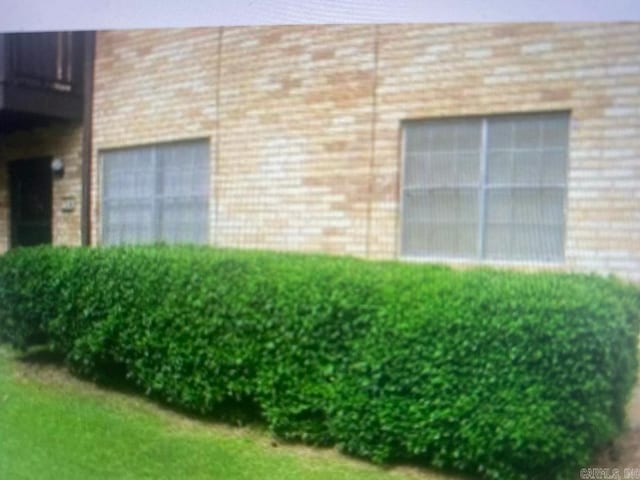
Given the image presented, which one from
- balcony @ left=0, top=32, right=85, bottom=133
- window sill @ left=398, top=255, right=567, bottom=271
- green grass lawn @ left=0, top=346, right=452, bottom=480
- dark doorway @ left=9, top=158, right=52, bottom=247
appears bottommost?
green grass lawn @ left=0, top=346, right=452, bottom=480

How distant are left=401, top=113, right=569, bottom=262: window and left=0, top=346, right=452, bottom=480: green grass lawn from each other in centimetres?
82

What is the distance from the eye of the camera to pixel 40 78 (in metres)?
2.41

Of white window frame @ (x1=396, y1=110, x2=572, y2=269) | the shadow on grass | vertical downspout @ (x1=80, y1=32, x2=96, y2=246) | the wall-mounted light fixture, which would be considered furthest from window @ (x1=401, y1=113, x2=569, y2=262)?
the wall-mounted light fixture

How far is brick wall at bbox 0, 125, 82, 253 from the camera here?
2430 millimetres

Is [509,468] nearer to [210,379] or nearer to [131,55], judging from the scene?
[210,379]

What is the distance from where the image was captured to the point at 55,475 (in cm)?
225

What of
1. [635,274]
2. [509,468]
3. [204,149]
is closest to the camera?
[635,274]

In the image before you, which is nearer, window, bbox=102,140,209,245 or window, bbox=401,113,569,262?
window, bbox=401,113,569,262

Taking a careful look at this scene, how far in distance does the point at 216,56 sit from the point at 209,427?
1.42 meters

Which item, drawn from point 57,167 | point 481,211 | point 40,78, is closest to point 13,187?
point 57,167

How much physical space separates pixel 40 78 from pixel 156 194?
66 centimetres

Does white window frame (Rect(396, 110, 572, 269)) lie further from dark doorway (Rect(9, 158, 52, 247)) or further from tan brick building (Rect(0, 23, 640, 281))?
dark doorway (Rect(9, 158, 52, 247))

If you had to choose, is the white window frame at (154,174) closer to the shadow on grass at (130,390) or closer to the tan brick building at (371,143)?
the tan brick building at (371,143)

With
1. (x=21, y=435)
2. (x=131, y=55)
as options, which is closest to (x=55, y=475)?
(x=21, y=435)
